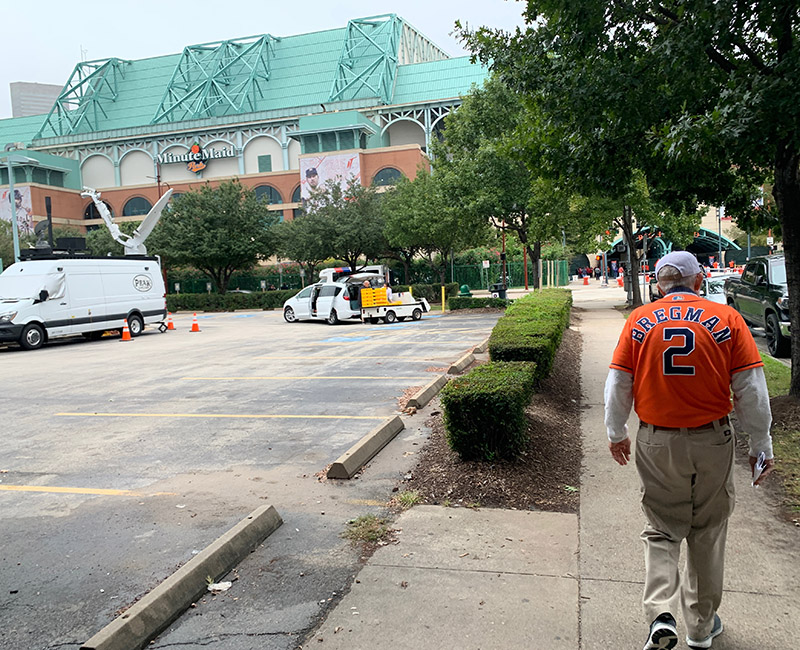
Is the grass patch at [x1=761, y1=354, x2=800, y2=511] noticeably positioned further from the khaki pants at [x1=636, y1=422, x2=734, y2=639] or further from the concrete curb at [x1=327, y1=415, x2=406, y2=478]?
the concrete curb at [x1=327, y1=415, x2=406, y2=478]

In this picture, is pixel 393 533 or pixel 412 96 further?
pixel 412 96

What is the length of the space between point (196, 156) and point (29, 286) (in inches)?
2275

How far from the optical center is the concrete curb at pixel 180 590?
338 centimetres

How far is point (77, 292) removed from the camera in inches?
844

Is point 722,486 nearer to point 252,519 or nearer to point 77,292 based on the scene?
point 252,519

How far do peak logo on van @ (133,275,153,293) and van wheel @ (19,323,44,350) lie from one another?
421cm

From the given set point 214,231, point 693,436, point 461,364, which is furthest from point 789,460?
point 214,231

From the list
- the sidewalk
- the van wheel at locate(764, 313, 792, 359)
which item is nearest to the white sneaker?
the sidewalk

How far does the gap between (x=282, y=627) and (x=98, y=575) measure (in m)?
1.49

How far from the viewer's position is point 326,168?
66.6m

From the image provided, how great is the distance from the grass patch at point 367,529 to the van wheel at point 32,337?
17.9m

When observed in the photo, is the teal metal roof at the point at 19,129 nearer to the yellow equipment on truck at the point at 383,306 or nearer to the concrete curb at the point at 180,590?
the yellow equipment on truck at the point at 383,306

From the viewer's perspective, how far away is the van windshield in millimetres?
20266

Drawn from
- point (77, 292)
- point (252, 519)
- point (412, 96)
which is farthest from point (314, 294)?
point (412, 96)
